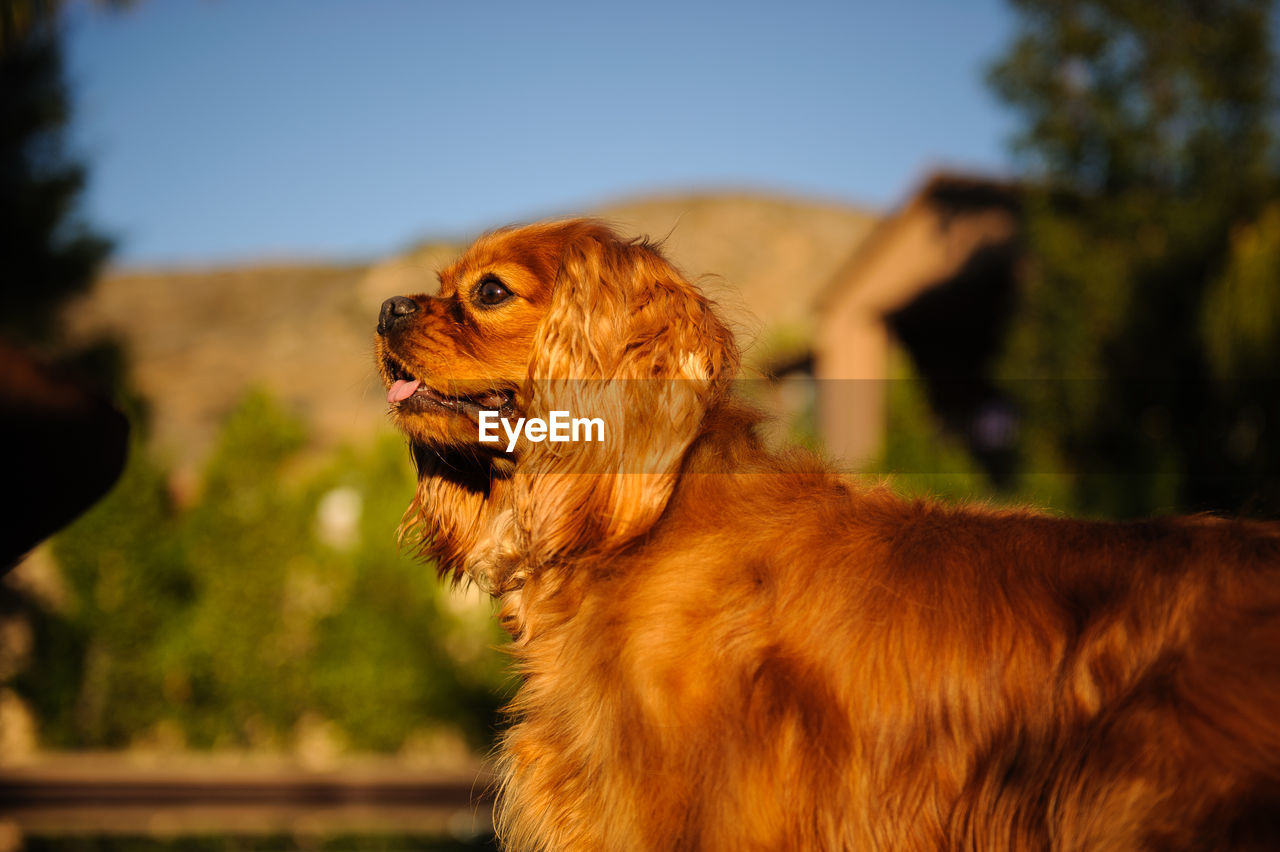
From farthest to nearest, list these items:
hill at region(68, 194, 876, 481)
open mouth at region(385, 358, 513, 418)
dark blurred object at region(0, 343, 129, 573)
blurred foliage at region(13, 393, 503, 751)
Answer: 1. hill at region(68, 194, 876, 481)
2. blurred foliage at region(13, 393, 503, 751)
3. open mouth at region(385, 358, 513, 418)
4. dark blurred object at region(0, 343, 129, 573)

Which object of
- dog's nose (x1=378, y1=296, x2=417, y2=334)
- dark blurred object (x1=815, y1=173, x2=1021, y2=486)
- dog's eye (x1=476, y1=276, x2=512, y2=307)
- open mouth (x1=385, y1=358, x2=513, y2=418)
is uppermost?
dog's eye (x1=476, y1=276, x2=512, y2=307)

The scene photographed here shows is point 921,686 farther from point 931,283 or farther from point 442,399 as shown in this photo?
point 931,283

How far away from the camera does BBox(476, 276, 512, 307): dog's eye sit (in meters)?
3.05

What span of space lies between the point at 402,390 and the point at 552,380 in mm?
486

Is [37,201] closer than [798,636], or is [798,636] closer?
[798,636]

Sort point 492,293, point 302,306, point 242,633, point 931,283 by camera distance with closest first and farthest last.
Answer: point 492,293 < point 242,633 < point 931,283 < point 302,306

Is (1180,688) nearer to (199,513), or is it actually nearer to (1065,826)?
(1065,826)

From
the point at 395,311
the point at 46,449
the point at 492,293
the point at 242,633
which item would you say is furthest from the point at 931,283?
the point at 46,449

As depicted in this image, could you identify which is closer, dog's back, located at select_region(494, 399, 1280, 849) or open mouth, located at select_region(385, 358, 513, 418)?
dog's back, located at select_region(494, 399, 1280, 849)

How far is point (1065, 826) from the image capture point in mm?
2076

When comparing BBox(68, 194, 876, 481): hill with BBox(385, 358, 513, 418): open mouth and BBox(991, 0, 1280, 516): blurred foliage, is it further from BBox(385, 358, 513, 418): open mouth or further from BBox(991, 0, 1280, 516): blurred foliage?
BBox(385, 358, 513, 418): open mouth

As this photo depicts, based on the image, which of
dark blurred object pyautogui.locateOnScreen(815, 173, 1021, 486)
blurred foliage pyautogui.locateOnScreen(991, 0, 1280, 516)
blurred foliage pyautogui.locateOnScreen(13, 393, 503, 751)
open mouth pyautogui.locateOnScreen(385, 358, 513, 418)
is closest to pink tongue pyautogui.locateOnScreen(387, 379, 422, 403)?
open mouth pyautogui.locateOnScreen(385, 358, 513, 418)

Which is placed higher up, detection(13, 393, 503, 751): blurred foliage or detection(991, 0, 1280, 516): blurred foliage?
detection(991, 0, 1280, 516): blurred foliage

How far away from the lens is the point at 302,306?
4791 centimetres
